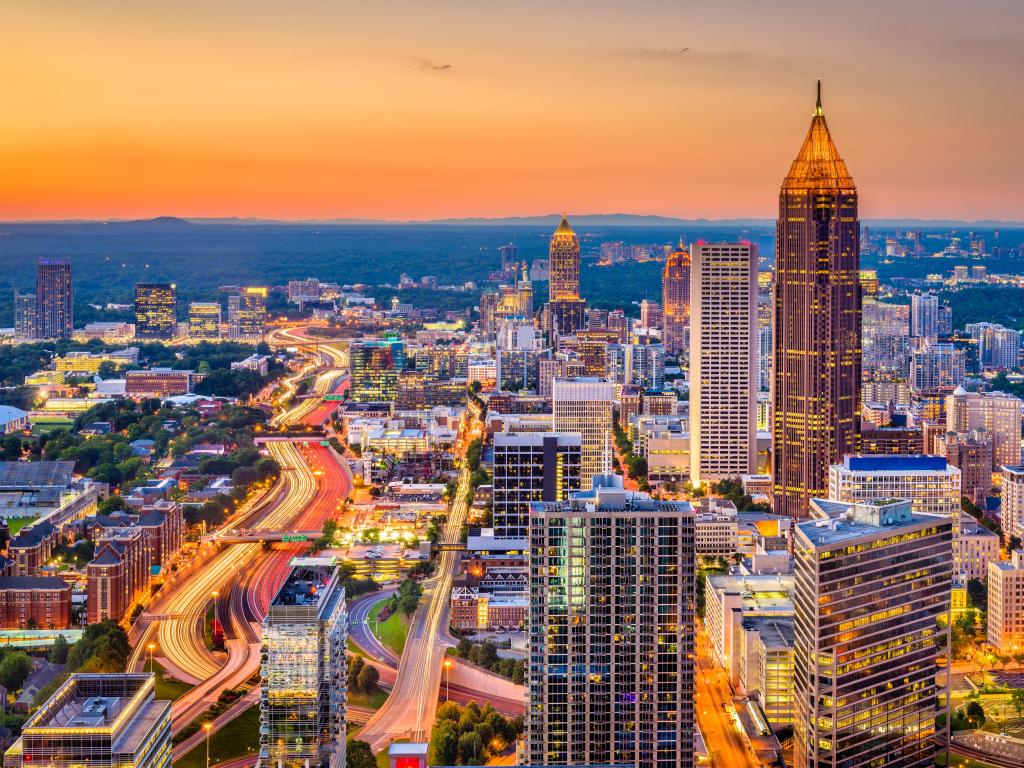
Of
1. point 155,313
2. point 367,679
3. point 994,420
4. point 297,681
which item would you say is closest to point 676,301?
point 155,313

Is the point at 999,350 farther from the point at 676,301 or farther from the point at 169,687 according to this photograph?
the point at 169,687

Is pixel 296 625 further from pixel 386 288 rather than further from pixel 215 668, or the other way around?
pixel 386 288

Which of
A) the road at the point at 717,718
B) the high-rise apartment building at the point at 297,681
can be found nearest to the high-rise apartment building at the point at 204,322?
the road at the point at 717,718

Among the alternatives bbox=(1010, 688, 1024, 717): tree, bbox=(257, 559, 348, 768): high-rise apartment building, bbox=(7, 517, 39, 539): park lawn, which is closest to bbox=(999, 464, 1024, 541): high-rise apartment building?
bbox=(1010, 688, 1024, 717): tree

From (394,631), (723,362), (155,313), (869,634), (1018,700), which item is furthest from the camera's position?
(155,313)

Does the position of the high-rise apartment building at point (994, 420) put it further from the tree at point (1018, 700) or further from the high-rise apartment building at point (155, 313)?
the high-rise apartment building at point (155, 313)

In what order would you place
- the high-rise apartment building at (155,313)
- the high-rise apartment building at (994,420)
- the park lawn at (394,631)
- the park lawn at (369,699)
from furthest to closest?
1. the high-rise apartment building at (155,313)
2. the high-rise apartment building at (994,420)
3. the park lawn at (394,631)
4. the park lawn at (369,699)
